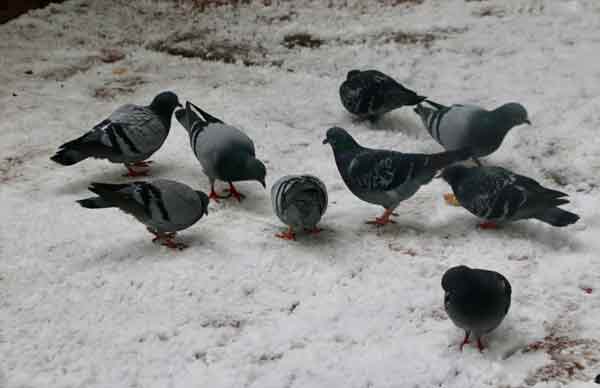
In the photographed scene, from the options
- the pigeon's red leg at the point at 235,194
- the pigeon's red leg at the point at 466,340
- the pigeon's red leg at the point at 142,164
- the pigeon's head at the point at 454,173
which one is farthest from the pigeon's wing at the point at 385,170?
the pigeon's red leg at the point at 142,164

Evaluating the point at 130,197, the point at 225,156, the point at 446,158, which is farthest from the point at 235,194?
the point at 446,158

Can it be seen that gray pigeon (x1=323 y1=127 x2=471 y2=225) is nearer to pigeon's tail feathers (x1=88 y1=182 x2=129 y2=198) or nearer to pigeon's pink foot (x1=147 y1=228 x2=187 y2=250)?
pigeon's pink foot (x1=147 y1=228 x2=187 y2=250)

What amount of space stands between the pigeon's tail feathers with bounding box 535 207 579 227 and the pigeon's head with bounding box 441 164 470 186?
454mm

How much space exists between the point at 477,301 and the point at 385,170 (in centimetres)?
118

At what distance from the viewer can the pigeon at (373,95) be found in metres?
4.89

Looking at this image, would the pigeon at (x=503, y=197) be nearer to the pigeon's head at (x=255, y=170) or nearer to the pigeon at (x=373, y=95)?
the pigeon's head at (x=255, y=170)

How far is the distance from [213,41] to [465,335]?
468cm

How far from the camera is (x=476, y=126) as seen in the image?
430cm

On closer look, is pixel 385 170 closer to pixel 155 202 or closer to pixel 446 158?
pixel 446 158

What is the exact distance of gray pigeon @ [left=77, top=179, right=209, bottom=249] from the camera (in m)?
3.52

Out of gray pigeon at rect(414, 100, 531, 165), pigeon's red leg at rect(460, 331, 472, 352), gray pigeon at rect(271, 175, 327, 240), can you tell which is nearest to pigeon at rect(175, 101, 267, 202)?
gray pigeon at rect(271, 175, 327, 240)

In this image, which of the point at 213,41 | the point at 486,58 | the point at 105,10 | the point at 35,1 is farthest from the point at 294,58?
the point at 35,1

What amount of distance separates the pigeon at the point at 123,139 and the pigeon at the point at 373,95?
1.37 m

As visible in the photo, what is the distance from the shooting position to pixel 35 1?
24.5 ft
